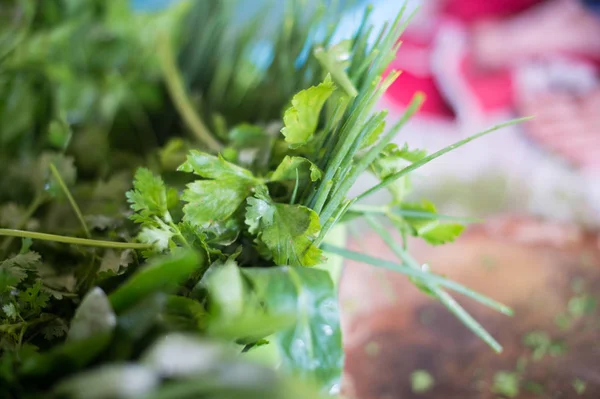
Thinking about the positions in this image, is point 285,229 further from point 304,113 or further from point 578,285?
→ point 578,285

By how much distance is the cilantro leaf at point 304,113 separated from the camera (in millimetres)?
385

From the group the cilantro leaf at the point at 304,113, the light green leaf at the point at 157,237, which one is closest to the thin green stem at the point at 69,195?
the light green leaf at the point at 157,237

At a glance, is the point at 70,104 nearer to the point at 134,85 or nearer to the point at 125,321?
the point at 134,85

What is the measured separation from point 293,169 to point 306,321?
126 millimetres

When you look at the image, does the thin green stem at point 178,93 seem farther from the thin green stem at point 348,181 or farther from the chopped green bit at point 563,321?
the chopped green bit at point 563,321

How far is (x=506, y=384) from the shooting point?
24.0 inches

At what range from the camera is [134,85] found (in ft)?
2.51

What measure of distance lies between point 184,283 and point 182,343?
14 cm

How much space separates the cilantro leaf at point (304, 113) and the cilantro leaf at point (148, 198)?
0.11 metres

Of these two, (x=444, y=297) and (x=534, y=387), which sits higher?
(x=444, y=297)

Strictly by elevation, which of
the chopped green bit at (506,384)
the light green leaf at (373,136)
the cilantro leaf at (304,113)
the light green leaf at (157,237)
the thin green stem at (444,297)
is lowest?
the chopped green bit at (506,384)

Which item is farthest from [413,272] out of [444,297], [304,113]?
[304,113]

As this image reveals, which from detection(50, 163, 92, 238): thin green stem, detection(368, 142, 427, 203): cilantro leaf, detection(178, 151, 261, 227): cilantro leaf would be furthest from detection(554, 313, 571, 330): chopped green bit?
detection(50, 163, 92, 238): thin green stem

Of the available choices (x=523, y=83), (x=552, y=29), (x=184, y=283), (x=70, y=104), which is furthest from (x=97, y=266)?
(x=552, y=29)
